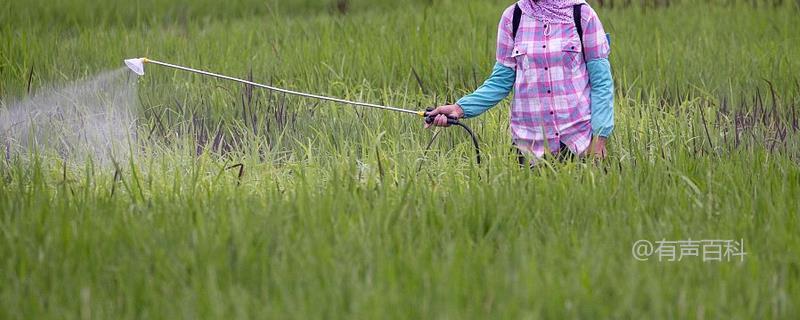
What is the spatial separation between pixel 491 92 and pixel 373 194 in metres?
0.74

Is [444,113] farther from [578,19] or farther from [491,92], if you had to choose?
[578,19]

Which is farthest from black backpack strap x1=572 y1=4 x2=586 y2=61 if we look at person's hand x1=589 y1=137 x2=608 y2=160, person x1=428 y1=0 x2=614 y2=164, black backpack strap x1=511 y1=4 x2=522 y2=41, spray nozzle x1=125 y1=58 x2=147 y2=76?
spray nozzle x1=125 y1=58 x2=147 y2=76

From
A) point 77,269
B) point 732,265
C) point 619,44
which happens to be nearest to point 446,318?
point 732,265

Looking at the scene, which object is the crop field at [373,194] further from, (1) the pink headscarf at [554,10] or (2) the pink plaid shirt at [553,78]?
(1) the pink headscarf at [554,10]

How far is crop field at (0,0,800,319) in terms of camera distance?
8.56 feet

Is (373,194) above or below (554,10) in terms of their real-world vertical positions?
below

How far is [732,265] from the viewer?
2809 mm

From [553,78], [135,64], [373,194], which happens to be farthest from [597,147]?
[135,64]

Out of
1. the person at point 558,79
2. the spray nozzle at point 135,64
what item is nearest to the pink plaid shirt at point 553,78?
the person at point 558,79

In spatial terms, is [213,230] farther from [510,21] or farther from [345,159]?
[510,21]

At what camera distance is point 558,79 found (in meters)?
3.84

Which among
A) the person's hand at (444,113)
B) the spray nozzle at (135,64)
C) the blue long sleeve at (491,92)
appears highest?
the spray nozzle at (135,64)

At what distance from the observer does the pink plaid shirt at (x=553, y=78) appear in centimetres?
382

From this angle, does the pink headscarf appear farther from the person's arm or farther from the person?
the person's arm
